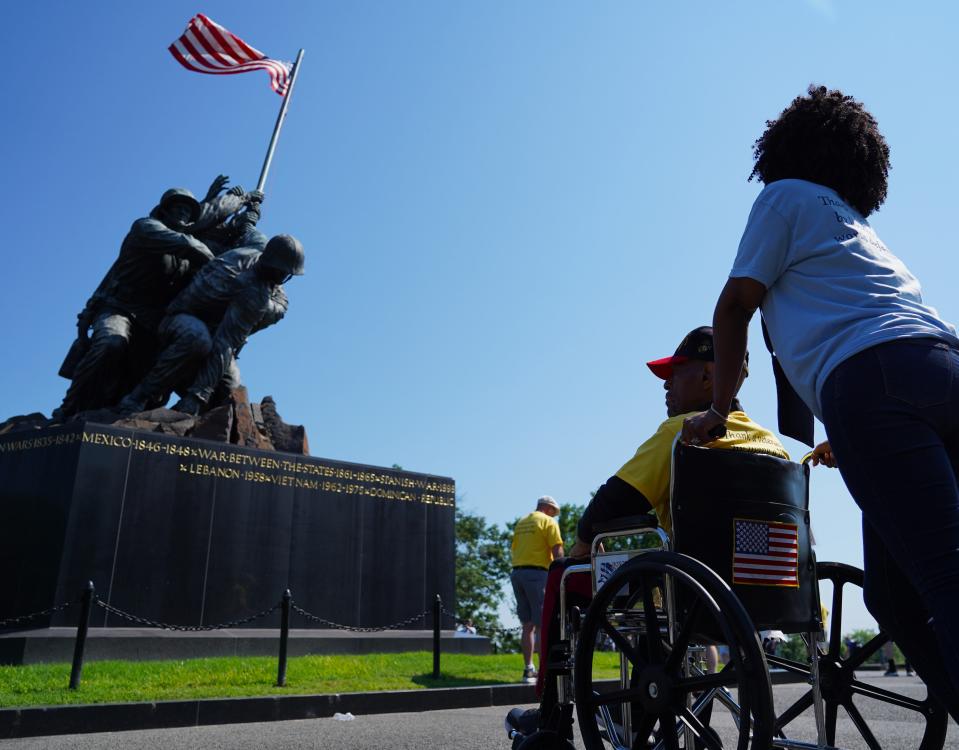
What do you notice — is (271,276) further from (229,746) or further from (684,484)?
(684,484)

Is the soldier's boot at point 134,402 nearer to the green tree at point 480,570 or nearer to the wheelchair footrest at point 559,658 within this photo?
the wheelchair footrest at point 559,658

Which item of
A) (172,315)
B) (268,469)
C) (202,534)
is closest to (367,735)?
(202,534)

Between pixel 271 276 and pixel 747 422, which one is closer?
pixel 747 422

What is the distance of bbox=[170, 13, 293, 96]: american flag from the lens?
56.1ft

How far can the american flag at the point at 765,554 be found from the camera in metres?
2.39

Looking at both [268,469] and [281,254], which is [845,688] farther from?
[281,254]

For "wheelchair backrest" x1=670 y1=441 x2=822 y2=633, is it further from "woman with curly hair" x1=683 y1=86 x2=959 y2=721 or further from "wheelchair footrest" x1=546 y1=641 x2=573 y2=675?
"wheelchair footrest" x1=546 y1=641 x2=573 y2=675

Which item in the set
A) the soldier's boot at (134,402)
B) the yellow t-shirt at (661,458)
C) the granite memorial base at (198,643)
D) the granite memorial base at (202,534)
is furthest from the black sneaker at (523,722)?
the soldier's boot at (134,402)

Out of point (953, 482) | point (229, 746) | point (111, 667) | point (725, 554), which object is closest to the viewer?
point (953, 482)

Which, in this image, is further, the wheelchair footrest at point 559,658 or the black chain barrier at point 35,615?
the black chain barrier at point 35,615

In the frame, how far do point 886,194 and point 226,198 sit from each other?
507 inches

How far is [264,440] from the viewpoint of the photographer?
460 inches

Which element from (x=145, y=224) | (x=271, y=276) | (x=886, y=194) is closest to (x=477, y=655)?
(x=271, y=276)

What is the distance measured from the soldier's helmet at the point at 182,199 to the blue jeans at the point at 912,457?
12.6 m
